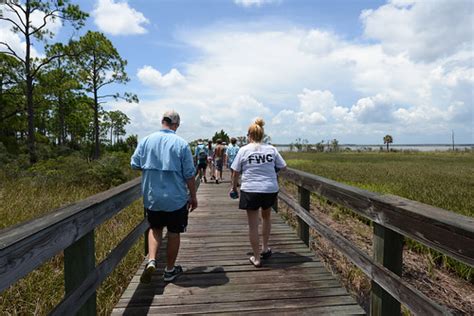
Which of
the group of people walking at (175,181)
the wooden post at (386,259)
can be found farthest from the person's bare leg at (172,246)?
the wooden post at (386,259)

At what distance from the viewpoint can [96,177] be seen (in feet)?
37.2

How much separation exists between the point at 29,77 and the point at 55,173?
7872 mm

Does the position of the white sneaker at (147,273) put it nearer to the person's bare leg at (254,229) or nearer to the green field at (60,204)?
the green field at (60,204)

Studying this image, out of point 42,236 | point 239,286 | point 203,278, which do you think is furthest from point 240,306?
point 42,236

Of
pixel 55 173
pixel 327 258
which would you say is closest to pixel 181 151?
pixel 327 258

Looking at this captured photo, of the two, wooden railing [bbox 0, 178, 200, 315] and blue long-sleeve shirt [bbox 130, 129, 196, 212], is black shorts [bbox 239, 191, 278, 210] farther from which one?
wooden railing [bbox 0, 178, 200, 315]

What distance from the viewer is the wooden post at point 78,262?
200cm

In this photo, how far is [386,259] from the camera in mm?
2217

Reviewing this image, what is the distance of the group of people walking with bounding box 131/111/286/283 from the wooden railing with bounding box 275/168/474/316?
0.80 m

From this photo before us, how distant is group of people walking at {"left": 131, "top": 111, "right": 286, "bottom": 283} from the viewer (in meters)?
3.04

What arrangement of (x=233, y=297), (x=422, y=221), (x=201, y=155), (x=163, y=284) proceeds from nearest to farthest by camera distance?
(x=422, y=221), (x=233, y=297), (x=163, y=284), (x=201, y=155)

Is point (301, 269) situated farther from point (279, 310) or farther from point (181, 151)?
point (181, 151)

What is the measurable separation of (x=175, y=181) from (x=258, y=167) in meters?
1.00

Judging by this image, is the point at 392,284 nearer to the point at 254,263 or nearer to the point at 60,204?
the point at 254,263
